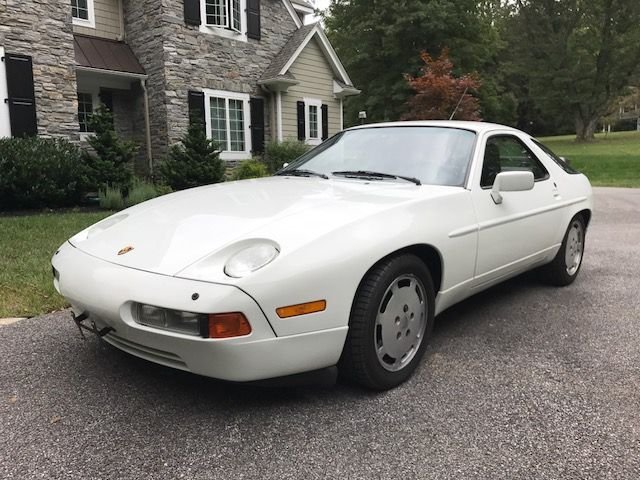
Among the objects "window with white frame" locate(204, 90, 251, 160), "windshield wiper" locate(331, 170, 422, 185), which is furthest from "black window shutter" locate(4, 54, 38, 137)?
"windshield wiper" locate(331, 170, 422, 185)

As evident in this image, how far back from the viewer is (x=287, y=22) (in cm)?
1719

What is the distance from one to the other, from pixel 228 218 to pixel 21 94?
398 inches

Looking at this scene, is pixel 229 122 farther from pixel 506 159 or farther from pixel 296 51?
pixel 506 159

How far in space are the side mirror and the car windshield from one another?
0.23m

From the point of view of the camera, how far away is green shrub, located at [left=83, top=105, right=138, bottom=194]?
412 inches

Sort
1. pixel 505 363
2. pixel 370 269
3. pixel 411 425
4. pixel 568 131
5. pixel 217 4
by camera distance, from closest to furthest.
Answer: pixel 411 425 → pixel 370 269 → pixel 505 363 → pixel 217 4 → pixel 568 131

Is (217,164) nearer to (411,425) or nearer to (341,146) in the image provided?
(341,146)

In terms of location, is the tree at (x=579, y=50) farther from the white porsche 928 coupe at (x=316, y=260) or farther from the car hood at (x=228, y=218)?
the car hood at (x=228, y=218)

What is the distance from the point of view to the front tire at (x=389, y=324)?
2617mm

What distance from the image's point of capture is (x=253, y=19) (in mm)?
15711

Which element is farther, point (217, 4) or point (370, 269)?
point (217, 4)

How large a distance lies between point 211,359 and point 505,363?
1.77 meters

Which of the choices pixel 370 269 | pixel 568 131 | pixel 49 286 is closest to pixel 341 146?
pixel 370 269

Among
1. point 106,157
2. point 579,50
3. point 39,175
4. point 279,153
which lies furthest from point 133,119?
point 579,50
